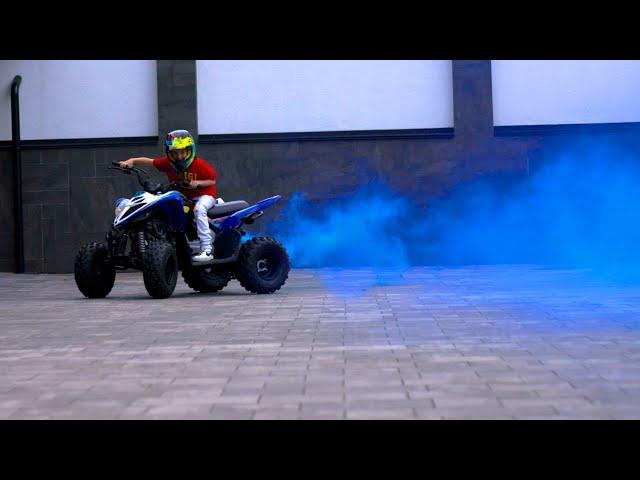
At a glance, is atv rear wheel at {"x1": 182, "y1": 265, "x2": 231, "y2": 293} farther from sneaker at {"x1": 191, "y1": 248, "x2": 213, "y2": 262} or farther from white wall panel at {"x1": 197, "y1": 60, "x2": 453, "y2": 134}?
white wall panel at {"x1": 197, "y1": 60, "x2": 453, "y2": 134}

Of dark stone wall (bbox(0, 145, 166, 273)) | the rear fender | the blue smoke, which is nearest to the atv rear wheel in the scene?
the rear fender

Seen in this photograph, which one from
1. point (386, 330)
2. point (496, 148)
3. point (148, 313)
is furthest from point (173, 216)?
point (496, 148)

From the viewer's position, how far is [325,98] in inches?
818

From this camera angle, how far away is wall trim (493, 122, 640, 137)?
20.7 meters

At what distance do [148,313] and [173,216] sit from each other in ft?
7.54

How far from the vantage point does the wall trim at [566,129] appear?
67.9 ft

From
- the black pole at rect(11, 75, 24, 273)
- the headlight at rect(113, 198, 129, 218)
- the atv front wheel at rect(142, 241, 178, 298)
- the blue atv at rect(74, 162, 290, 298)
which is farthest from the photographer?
the black pole at rect(11, 75, 24, 273)

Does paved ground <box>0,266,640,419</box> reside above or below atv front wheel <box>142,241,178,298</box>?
below

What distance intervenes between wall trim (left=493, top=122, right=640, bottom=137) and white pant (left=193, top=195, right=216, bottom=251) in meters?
8.32

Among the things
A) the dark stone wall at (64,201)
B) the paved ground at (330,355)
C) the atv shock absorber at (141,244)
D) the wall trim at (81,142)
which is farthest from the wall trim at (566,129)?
the atv shock absorber at (141,244)

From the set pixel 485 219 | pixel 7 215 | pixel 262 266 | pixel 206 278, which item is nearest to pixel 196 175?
pixel 206 278

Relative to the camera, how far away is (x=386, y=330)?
925 centimetres

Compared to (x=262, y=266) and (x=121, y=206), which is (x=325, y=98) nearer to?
(x=262, y=266)
